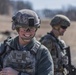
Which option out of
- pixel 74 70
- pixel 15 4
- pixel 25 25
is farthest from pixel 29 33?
pixel 15 4

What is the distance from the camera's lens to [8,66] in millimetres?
4848

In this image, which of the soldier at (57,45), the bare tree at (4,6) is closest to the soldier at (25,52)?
the soldier at (57,45)

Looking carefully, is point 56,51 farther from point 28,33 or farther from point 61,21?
point 28,33

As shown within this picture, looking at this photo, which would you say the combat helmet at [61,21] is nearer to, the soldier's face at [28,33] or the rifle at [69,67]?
the rifle at [69,67]

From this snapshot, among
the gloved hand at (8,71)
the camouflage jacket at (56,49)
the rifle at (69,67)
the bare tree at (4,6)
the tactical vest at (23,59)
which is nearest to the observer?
the gloved hand at (8,71)

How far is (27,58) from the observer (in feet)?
16.0

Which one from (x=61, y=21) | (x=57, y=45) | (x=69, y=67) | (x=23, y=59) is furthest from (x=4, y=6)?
(x=23, y=59)

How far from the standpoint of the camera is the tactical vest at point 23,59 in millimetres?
4797

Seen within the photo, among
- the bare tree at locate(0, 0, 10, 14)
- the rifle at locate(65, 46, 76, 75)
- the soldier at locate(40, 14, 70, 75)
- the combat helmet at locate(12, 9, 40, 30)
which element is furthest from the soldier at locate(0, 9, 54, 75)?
the bare tree at locate(0, 0, 10, 14)

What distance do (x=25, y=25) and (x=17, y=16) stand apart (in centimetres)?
15

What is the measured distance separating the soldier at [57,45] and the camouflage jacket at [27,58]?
2.43 meters

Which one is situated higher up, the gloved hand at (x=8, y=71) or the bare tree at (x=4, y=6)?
the gloved hand at (x=8, y=71)

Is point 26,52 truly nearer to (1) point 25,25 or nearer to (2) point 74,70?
(1) point 25,25

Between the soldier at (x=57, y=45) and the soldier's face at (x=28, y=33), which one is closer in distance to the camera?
the soldier's face at (x=28, y=33)
